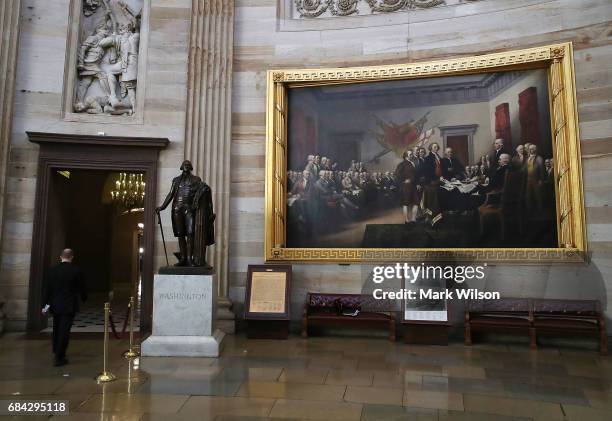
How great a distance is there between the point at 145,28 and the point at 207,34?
4.73 feet

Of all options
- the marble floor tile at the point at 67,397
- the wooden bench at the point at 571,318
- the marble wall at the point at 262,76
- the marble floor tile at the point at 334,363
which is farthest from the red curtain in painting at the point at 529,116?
the marble floor tile at the point at 67,397

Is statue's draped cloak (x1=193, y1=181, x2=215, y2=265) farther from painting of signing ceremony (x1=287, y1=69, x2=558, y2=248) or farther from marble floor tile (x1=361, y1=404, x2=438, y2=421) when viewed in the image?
marble floor tile (x1=361, y1=404, x2=438, y2=421)

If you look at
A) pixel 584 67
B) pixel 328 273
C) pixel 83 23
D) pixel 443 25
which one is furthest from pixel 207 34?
pixel 584 67

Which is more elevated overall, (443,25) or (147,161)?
(443,25)

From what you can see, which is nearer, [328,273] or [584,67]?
[584,67]

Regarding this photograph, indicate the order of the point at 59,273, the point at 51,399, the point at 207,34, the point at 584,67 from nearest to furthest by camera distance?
the point at 51,399
the point at 59,273
the point at 584,67
the point at 207,34

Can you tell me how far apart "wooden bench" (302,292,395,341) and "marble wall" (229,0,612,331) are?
0.91 feet

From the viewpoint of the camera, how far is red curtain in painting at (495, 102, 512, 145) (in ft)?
30.2

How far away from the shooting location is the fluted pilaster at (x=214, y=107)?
32.3 feet

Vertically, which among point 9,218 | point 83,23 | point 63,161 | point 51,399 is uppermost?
point 83,23

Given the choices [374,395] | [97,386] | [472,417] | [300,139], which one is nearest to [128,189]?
[300,139]

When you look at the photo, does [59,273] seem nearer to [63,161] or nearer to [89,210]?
[63,161]

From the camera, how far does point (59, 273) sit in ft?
22.4

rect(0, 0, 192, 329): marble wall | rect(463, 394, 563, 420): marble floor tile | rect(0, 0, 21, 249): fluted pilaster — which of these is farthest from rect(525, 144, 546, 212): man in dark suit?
rect(0, 0, 21, 249): fluted pilaster
